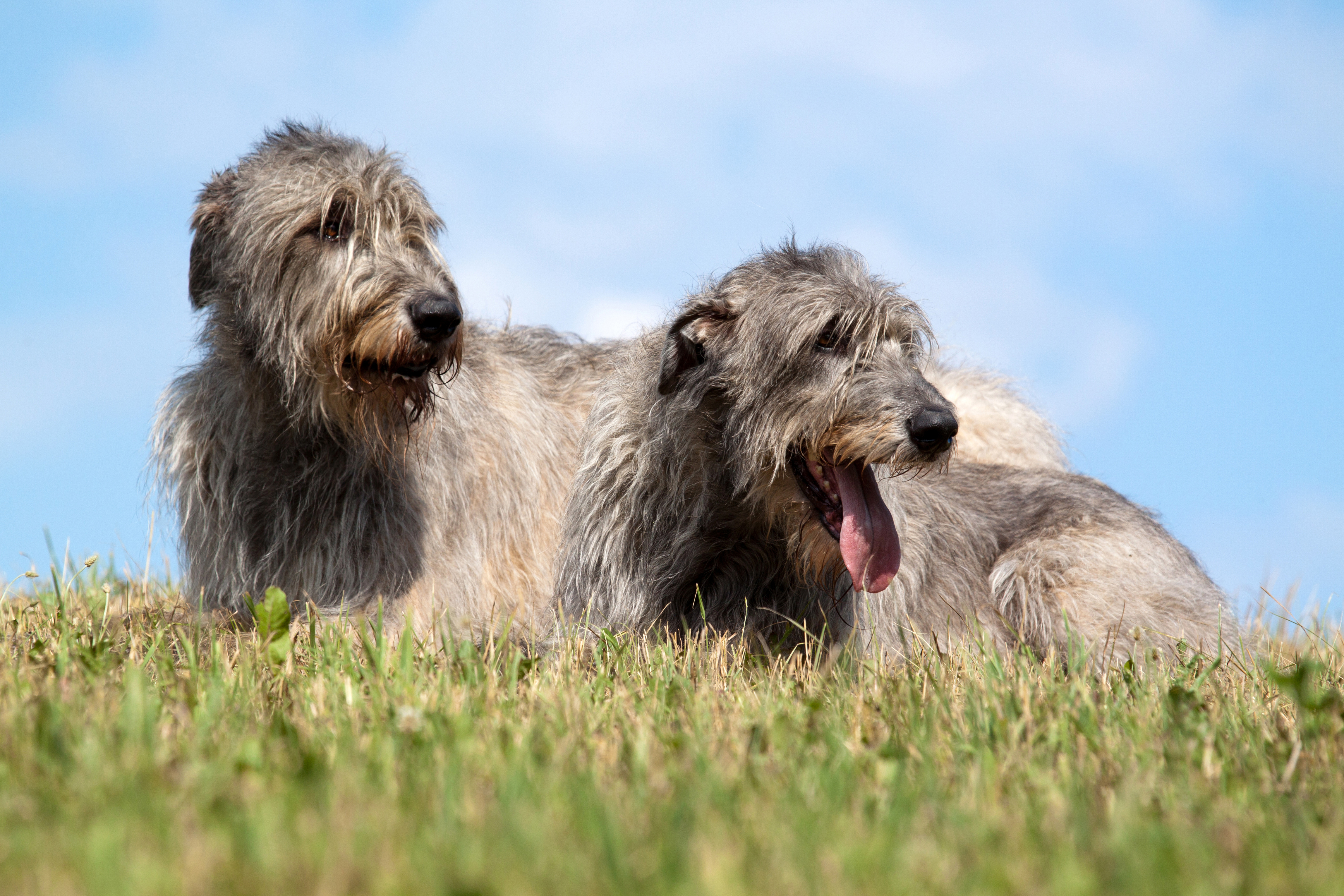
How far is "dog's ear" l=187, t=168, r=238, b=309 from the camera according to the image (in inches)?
257

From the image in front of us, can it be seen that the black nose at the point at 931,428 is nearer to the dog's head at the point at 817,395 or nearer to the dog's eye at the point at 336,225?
the dog's head at the point at 817,395

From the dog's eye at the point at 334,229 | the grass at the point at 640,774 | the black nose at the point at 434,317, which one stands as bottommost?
the grass at the point at 640,774

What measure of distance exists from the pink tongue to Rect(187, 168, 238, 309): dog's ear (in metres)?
3.55

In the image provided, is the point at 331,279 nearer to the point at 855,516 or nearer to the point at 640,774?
the point at 855,516

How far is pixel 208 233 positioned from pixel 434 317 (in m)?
1.56

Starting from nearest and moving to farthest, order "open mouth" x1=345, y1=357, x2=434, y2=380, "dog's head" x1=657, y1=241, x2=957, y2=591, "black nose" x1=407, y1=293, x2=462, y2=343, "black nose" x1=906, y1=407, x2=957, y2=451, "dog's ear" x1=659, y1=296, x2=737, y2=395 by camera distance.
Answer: "black nose" x1=906, y1=407, x2=957, y2=451
"dog's head" x1=657, y1=241, x2=957, y2=591
"dog's ear" x1=659, y1=296, x2=737, y2=395
"black nose" x1=407, y1=293, x2=462, y2=343
"open mouth" x1=345, y1=357, x2=434, y2=380

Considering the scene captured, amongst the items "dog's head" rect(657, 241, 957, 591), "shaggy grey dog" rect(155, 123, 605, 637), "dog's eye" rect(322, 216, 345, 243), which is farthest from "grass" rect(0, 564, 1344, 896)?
"dog's eye" rect(322, 216, 345, 243)

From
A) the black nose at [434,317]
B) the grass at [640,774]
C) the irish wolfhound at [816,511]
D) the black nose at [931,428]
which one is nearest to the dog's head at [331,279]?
the black nose at [434,317]

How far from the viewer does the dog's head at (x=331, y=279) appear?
6039mm

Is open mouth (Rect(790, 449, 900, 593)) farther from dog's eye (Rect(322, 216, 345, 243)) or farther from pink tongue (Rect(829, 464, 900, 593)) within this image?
dog's eye (Rect(322, 216, 345, 243))

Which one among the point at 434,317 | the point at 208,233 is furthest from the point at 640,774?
the point at 208,233

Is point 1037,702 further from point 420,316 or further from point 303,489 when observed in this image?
point 303,489

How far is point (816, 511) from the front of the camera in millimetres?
5488

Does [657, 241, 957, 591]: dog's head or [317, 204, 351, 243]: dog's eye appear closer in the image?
[657, 241, 957, 591]: dog's head
